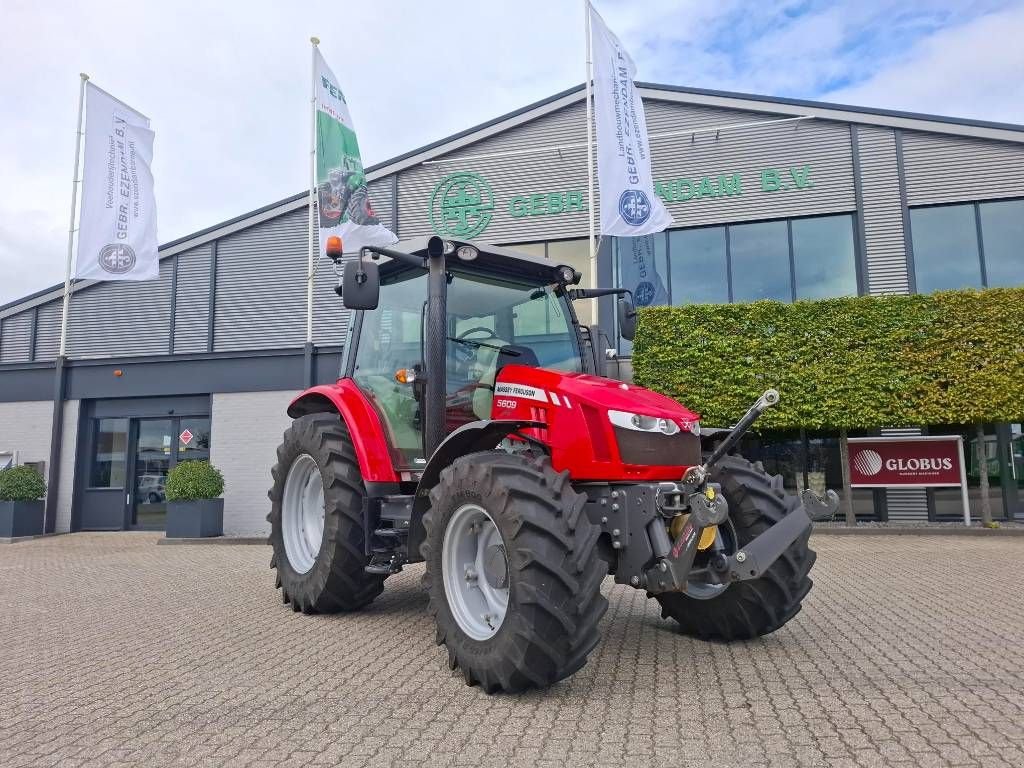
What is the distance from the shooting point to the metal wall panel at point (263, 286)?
15172mm

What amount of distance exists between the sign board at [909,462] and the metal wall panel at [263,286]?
1123 cm

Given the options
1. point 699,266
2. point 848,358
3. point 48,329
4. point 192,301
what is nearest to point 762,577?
point 848,358

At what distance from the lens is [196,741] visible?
9.20 feet

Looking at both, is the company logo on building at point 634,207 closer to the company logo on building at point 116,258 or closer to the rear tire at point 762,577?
the rear tire at point 762,577

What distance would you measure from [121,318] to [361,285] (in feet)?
45.9

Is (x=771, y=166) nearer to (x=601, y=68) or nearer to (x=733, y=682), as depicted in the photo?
(x=601, y=68)

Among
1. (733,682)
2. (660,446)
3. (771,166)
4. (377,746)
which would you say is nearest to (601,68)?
(771,166)

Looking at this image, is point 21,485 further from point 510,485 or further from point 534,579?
point 534,579

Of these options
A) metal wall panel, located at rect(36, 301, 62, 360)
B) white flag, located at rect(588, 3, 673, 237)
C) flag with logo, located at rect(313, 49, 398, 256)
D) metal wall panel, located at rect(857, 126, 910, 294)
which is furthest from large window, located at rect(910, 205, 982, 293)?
metal wall panel, located at rect(36, 301, 62, 360)

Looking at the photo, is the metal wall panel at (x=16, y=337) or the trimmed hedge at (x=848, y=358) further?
the metal wall panel at (x=16, y=337)

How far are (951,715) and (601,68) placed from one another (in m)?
10.9

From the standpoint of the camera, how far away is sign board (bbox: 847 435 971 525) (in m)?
11.8

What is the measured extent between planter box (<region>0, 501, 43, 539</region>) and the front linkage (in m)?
13.1

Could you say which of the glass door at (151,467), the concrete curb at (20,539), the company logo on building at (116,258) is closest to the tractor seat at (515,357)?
the company logo on building at (116,258)
